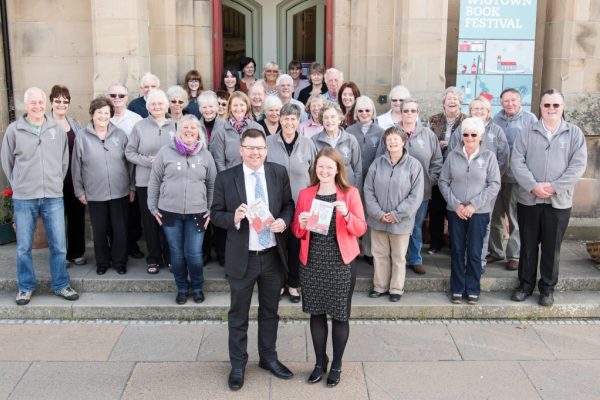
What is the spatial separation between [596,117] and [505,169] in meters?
2.14

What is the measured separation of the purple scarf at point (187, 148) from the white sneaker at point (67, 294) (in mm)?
1788

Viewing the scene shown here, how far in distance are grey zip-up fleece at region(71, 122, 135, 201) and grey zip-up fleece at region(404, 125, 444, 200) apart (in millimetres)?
2876

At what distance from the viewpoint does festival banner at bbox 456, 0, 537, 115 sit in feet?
25.6

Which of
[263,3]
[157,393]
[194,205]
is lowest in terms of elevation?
[157,393]

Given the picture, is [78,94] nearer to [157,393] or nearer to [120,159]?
[120,159]

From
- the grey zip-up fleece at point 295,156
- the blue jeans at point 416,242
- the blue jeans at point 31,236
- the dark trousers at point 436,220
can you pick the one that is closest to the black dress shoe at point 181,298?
the blue jeans at point 31,236

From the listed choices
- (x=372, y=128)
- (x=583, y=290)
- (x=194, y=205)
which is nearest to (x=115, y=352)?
(x=194, y=205)

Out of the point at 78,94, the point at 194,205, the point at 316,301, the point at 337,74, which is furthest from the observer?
the point at 78,94

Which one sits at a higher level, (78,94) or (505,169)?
(78,94)

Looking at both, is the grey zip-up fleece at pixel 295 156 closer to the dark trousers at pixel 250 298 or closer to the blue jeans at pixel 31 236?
the dark trousers at pixel 250 298

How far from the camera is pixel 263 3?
9.44 m

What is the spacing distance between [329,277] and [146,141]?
272 centimetres

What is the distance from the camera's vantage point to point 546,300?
6.18 metres

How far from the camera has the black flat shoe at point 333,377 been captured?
486 centimetres
